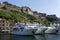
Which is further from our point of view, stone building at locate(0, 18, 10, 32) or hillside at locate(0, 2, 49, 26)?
hillside at locate(0, 2, 49, 26)

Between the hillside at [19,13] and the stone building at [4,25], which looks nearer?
the stone building at [4,25]

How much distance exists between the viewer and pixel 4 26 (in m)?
99.8

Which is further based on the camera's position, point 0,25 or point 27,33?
point 0,25

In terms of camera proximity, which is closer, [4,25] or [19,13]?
[4,25]

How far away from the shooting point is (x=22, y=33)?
73.6 m

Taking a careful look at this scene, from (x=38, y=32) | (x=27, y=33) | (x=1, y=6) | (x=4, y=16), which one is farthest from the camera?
(x=1, y=6)

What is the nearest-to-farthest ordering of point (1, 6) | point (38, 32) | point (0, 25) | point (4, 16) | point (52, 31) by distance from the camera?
point (38, 32) < point (52, 31) < point (0, 25) < point (4, 16) < point (1, 6)

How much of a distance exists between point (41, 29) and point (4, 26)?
90.8 feet

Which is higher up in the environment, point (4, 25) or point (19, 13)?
point (19, 13)

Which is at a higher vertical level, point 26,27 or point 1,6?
point 1,6

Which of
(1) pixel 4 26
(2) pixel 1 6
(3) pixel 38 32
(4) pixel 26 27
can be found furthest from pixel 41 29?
(2) pixel 1 6

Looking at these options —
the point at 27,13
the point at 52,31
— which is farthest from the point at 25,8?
the point at 52,31

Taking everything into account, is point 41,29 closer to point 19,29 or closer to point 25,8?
point 19,29

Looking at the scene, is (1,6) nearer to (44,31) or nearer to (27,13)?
(27,13)
